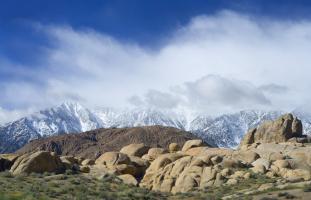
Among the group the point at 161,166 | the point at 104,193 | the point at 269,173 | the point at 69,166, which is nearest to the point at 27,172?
the point at 69,166

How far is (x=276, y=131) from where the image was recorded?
350 feet

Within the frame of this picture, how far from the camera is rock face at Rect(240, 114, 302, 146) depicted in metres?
106

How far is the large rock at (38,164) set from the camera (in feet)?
226

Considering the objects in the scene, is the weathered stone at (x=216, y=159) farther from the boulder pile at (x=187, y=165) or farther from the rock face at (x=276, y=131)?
the rock face at (x=276, y=131)

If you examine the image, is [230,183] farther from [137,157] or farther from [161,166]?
[137,157]

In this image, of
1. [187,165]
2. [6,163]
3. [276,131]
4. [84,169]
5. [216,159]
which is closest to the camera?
[6,163]

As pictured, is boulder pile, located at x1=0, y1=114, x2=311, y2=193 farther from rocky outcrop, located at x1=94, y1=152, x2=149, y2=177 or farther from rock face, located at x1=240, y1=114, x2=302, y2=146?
rock face, located at x1=240, y1=114, x2=302, y2=146

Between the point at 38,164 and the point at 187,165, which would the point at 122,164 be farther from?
the point at 38,164

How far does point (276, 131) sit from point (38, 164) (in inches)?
2039

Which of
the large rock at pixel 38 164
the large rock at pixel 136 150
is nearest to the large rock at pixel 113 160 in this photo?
the large rock at pixel 136 150

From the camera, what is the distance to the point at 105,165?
85.6 meters

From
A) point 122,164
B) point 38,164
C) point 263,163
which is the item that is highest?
point 263,163

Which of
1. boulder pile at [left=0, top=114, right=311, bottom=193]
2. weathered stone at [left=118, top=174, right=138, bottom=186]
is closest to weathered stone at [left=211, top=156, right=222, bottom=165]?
boulder pile at [left=0, top=114, right=311, bottom=193]

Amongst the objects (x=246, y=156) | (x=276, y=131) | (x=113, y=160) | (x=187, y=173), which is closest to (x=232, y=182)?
(x=187, y=173)
